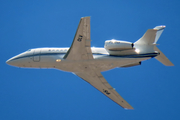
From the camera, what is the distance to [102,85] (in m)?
36.1

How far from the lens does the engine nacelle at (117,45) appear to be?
31031mm

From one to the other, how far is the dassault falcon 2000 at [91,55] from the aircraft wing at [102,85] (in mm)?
718

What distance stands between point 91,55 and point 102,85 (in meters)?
5.93

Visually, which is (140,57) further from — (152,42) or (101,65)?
(101,65)

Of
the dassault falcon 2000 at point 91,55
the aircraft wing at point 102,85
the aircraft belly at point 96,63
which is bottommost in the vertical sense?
the aircraft wing at point 102,85

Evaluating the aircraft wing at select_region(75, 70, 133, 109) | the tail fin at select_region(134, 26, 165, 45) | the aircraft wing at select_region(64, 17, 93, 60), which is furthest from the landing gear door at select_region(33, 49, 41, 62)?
the tail fin at select_region(134, 26, 165, 45)

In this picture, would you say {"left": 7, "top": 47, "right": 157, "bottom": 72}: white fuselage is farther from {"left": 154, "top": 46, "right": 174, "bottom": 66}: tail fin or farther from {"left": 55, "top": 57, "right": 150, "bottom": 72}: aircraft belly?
{"left": 154, "top": 46, "right": 174, "bottom": 66}: tail fin

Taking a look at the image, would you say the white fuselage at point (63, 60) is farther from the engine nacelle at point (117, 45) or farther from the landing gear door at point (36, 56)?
the engine nacelle at point (117, 45)

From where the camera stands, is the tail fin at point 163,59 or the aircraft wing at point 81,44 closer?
the aircraft wing at point 81,44

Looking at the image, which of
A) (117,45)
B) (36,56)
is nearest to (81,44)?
(117,45)

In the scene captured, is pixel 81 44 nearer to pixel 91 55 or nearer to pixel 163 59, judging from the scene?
pixel 91 55

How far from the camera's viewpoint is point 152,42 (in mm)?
31500

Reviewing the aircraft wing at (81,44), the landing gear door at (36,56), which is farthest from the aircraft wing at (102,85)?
the landing gear door at (36,56)

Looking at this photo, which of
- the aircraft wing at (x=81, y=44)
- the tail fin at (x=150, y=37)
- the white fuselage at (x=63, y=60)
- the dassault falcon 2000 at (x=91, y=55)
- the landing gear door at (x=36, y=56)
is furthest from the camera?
the landing gear door at (x=36, y=56)
